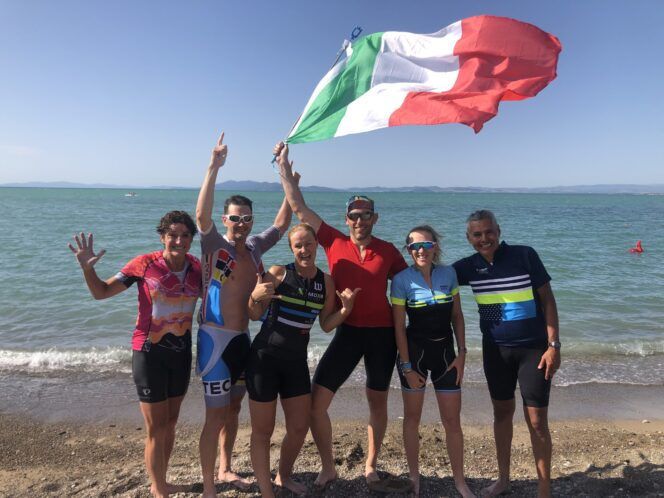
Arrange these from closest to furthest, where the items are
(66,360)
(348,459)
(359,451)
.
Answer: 1. (348,459)
2. (359,451)
3. (66,360)

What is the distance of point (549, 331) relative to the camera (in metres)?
3.77

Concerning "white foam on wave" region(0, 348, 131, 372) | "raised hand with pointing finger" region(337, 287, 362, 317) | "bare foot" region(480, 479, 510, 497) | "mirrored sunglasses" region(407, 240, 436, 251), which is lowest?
"white foam on wave" region(0, 348, 131, 372)

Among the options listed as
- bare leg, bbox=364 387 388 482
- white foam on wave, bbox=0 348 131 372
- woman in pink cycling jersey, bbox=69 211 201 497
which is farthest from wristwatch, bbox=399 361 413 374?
white foam on wave, bbox=0 348 131 372

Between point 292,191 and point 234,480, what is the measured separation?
283cm

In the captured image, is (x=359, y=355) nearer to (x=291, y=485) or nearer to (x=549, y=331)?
(x=291, y=485)

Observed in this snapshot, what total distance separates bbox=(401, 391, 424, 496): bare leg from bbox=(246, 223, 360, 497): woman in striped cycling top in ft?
2.92

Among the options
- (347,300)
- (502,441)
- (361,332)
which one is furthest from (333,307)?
(502,441)

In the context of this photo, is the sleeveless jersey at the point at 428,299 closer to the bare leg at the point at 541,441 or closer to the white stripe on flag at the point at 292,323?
the white stripe on flag at the point at 292,323

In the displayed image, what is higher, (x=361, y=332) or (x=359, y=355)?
(x=361, y=332)

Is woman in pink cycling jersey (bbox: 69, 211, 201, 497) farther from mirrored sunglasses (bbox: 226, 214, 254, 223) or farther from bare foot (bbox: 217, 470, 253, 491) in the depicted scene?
bare foot (bbox: 217, 470, 253, 491)

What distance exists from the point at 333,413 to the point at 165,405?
3.00 metres

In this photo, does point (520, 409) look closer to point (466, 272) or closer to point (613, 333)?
A: point (466, 272)

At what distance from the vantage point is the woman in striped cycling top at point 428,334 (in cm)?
380

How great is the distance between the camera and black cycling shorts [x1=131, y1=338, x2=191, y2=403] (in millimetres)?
3531
